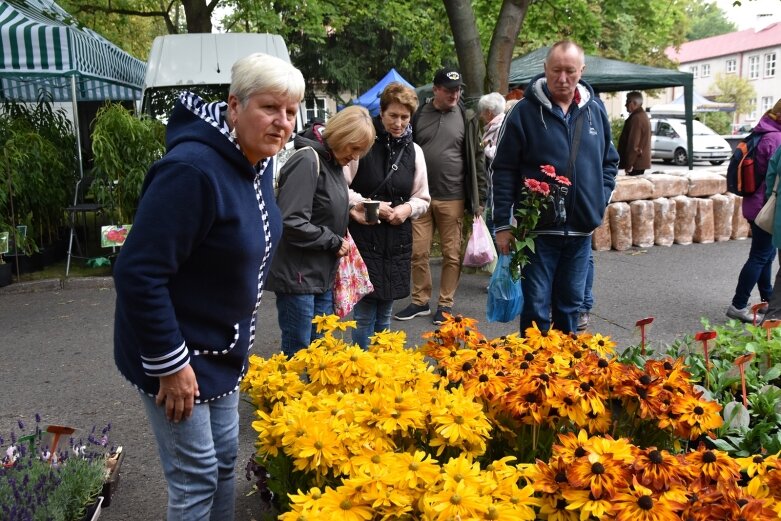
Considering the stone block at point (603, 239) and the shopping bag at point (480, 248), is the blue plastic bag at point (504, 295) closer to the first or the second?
the shopping bag at point (480, 248)

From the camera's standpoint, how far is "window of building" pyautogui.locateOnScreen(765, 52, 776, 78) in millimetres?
58787

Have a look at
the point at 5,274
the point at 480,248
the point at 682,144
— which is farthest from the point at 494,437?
the point at 682,144

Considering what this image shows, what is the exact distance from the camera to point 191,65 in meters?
9.85

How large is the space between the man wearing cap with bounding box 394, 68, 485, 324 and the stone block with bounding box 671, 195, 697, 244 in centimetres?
482

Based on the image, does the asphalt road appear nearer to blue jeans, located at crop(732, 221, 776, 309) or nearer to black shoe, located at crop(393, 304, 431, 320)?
black shoe, located at crop(393, 304, 431, 320)

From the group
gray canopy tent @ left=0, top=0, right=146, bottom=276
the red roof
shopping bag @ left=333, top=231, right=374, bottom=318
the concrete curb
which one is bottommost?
the concrete curb

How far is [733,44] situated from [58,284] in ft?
229

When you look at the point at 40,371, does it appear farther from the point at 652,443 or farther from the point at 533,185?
the point at 652,443

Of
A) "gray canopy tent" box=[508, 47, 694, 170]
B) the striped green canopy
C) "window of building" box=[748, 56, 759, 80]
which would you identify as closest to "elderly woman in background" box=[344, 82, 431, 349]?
the striped green canopy

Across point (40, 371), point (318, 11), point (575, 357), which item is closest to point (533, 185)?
point (575, 357)

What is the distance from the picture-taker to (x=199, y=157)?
184 cm

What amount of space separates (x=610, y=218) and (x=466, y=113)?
402cm

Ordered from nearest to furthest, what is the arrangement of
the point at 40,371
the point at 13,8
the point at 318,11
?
the point at 40,371 < the point at 13,8 < the point at 318,11

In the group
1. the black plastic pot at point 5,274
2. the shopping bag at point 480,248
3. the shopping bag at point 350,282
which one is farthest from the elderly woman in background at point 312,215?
the black plastic pot at point 5,274
